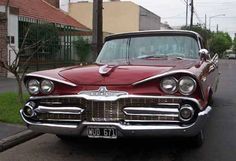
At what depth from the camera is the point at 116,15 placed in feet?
198

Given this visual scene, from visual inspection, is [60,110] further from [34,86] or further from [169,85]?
[169,85]

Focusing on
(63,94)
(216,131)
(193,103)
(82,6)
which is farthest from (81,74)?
(82,6)

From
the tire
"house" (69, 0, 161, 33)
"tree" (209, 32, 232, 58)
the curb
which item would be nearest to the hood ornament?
the tire

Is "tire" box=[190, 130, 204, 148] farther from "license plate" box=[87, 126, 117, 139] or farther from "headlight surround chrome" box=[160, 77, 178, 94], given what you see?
"license plate" box=[87, 126, 117, 139]

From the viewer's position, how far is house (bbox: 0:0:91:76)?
2128cm

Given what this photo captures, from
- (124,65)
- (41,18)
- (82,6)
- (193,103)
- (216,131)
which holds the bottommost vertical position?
(216,131)

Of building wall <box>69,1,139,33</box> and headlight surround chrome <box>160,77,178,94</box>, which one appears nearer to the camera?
headlight surround chrome <box>160,77,178,94</box>

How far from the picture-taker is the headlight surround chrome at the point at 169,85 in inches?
220

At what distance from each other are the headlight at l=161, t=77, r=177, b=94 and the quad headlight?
1396mm

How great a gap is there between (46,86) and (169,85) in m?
1.54

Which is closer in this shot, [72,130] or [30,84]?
[72,130]

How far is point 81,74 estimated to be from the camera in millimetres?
6078

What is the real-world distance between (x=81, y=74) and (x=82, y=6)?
55.5 m

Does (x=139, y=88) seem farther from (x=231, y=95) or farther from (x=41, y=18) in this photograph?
(x=41, y=18)
